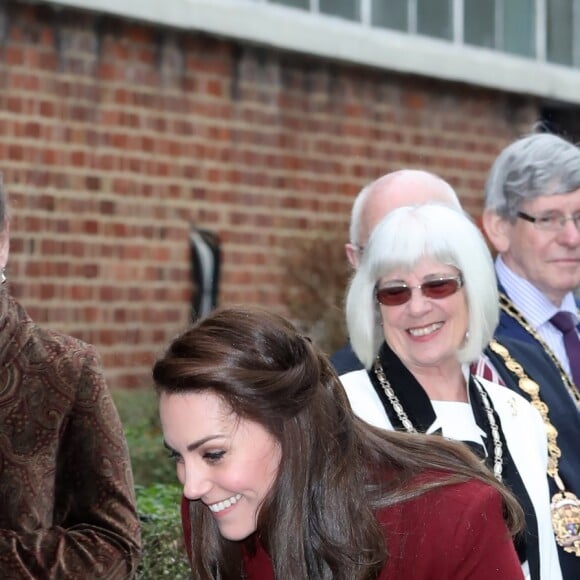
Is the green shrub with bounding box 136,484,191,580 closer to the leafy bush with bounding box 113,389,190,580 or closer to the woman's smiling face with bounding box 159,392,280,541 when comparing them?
the leafy bush with bounding box 113,389,190,580

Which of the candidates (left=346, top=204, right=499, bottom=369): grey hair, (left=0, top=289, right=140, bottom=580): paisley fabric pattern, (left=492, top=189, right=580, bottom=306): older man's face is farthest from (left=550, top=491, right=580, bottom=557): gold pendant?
(left=0, top=289, right=140, bottom=580): paisley fabric pattern

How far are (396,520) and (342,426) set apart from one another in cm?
21

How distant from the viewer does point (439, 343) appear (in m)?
4.00

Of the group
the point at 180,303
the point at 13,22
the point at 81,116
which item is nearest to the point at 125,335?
the point at 180,303

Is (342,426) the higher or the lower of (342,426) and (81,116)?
the lower

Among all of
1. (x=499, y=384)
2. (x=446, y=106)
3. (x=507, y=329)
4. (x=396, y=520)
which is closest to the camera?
(x=396, y=520)

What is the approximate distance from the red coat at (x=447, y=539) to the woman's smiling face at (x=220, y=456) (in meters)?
0.28

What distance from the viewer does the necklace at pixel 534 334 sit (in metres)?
4.59

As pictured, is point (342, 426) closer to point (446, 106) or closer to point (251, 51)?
point (251, 51)

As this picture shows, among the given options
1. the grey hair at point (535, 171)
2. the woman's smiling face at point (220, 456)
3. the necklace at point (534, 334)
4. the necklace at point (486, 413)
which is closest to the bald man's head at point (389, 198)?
the grey hair at point (535, 171)

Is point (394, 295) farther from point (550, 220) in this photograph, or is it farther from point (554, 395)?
point (550, 220)

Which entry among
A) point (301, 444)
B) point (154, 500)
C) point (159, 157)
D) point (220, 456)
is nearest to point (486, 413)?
point (301, 444)

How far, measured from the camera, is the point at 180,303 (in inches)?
346

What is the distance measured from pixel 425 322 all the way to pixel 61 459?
112cm
